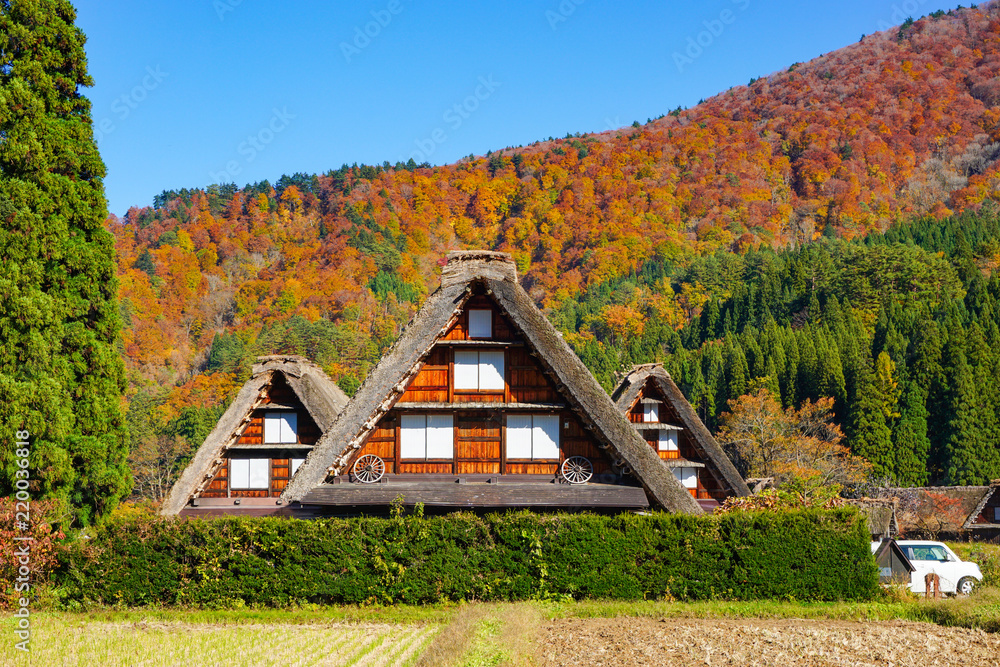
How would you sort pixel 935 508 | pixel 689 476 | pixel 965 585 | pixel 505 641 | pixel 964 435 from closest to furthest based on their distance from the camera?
pixel 505 641
pixel 965 585
pixel 689 476
pixel 935 508
pixel 964 435

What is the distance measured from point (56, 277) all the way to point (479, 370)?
10.6 m

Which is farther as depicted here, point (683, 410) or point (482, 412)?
point (683, 410)

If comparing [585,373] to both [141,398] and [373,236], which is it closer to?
[141,398]

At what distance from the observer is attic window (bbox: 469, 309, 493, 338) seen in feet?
63.2

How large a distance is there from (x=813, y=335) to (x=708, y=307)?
1029 inches

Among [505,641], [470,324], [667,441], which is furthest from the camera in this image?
[667,441]

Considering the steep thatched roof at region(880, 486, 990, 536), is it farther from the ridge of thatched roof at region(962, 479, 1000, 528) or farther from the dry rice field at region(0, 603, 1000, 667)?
the dry rice field at region(0, 603, 1000, 667)

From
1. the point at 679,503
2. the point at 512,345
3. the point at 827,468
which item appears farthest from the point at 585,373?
the point at 827,468

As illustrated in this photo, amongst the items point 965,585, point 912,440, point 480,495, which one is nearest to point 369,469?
point 480,495

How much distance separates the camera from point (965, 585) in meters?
20.4

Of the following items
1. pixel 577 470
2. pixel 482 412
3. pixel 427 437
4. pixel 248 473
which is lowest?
pixel 248 473

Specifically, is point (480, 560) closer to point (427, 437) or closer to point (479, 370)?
point (427, 437)

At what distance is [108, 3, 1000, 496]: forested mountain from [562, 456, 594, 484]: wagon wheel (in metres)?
51.5

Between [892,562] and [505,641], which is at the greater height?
[505,641]
